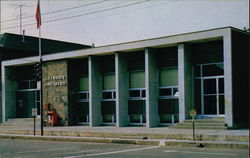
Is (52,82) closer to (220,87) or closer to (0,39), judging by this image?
(0,39)

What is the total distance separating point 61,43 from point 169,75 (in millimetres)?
24628

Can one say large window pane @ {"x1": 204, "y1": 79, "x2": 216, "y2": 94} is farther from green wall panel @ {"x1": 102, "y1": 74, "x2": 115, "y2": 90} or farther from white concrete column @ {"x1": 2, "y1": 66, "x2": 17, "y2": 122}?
white concrete column @ {"x1": 2, "y1": 66, "x2": 17, "y2": 122}

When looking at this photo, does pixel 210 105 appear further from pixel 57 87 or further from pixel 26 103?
pixel 26 103

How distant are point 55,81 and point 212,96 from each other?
14022 mm

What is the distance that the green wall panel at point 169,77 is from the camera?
88.5 feet

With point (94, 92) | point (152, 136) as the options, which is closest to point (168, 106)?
point (94, 92)

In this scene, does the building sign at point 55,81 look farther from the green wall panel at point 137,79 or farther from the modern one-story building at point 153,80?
the green wall panel at point 137,79

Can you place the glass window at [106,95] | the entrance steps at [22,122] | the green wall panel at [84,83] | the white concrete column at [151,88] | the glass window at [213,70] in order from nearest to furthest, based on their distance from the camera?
the glass window at [213,70], the white concrete column at [151,88], the glass window at [106,95], the green wall panel at [84,83], the entrance steps at [22,122]

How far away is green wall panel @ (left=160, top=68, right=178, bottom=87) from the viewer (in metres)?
27.0

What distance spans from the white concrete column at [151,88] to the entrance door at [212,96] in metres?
3.40

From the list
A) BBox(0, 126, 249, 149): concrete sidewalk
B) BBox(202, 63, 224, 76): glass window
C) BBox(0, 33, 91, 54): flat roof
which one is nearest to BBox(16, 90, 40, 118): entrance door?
BBox(0, 33, 91, 54): flat roof

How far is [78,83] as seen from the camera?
33031mm

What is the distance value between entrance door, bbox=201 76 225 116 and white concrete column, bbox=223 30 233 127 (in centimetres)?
136

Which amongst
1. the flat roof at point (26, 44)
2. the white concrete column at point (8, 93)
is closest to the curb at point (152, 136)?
the white concrete column at point (8, 93)
